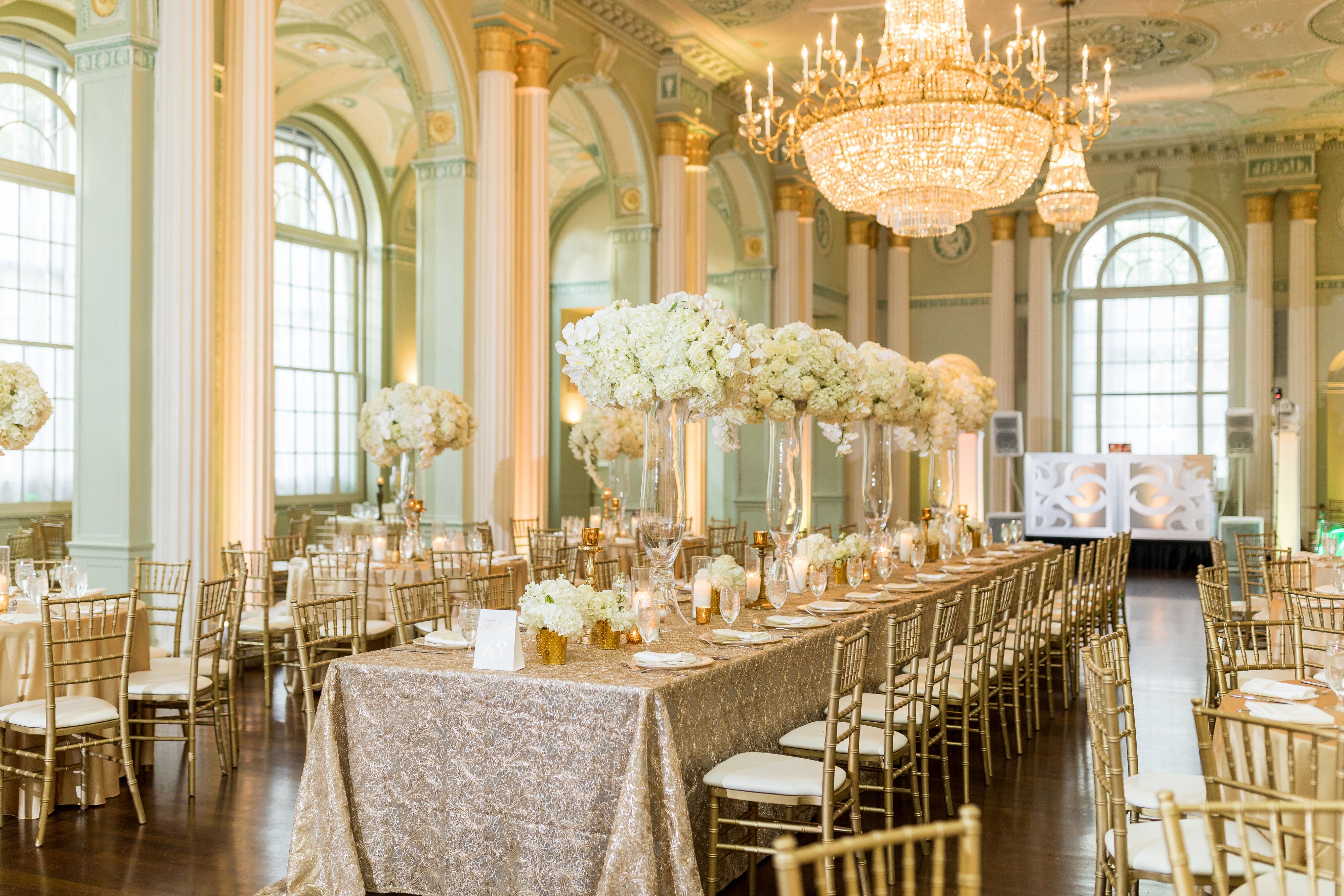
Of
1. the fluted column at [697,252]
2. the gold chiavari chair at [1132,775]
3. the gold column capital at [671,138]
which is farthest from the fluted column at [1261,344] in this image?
the gold chiavari chair at [1132,775]

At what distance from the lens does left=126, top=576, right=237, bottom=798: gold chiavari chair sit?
5.25 m

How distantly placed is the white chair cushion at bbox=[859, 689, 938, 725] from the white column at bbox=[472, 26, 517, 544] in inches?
229

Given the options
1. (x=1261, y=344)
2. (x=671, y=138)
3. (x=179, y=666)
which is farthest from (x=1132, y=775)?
(x=1261, y=344)

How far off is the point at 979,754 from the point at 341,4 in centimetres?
863

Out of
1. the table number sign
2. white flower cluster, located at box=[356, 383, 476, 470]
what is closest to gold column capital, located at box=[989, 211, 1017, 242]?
white flower cluster, located at box=[356, 383, 476, 470]

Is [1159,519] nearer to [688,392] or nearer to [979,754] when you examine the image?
[979,754]

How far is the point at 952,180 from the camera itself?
26.3 ft

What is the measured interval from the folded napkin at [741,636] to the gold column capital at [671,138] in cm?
999

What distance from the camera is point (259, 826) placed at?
4.88m

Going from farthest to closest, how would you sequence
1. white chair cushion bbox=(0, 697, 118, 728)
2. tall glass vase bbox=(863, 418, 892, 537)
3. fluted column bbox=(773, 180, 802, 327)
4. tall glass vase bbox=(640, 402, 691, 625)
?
fluted column bbox=(773, 180, 802, 327) < tall glass vase bbox=(863, 418, 892, 537) < white chair cushion bbox=(0, 697, 118, 728) < tall glass vase bbox=(640, 402, 691, 625)

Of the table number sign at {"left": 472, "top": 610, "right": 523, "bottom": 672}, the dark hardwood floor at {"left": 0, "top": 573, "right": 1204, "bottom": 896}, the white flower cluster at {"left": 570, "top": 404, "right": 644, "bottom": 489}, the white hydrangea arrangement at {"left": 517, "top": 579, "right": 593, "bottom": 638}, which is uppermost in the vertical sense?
the white flower cluster at {"left": 570, "top": 404, "right": 644, "bottom": 489}

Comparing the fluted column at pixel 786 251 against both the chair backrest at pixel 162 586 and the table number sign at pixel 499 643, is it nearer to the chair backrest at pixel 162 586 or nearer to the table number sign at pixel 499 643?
the chair backrest at pixel 162 586

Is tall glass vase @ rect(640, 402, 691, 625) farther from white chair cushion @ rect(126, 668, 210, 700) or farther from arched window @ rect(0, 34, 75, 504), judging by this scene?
arched window @ rect(0, 34, 75, 504)

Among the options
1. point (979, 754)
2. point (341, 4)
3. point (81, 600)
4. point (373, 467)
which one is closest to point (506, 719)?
point (81, 600)
